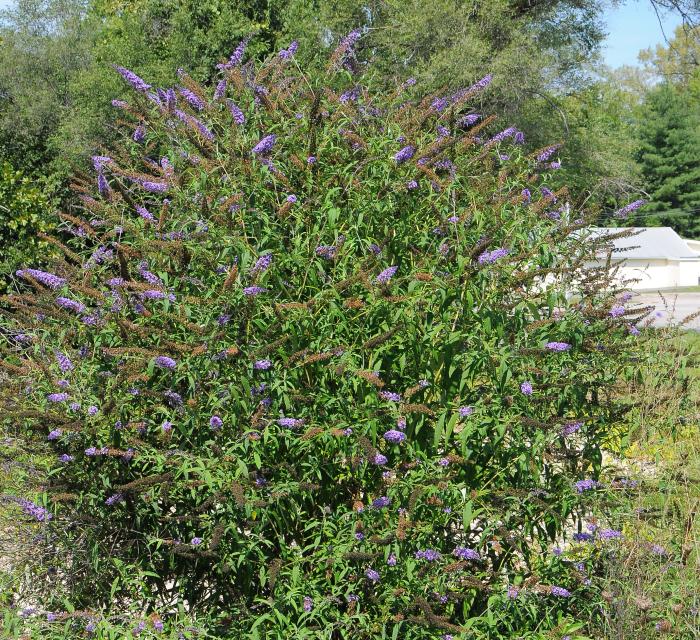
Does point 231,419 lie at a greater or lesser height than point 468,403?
greater

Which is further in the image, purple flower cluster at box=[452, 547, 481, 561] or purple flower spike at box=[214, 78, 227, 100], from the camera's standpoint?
purple flower spike at box=[214, 78, 227, 100]

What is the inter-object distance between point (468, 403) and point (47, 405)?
1712mm

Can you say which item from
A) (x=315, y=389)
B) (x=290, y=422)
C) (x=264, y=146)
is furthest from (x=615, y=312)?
(x=264, y=146)

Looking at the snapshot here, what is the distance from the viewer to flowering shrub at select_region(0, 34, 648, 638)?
349 centimetres

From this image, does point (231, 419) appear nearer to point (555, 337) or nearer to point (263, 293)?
point (263, 293)

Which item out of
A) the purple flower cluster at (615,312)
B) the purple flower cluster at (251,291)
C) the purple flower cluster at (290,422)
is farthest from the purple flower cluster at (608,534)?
the purple flower cluster at (251,291)

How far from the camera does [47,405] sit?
3.68 m

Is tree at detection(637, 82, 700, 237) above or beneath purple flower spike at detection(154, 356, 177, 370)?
beneath

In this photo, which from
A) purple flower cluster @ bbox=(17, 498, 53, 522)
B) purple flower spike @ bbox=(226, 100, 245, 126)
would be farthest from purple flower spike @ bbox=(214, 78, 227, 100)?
purple flower cluster @ bbox=(17, 498, 53, 522)

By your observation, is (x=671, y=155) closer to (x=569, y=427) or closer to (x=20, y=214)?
(x=20, y=214)

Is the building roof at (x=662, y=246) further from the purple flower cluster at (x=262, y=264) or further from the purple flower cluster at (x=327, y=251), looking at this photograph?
the purple flower cluster at (x=262, y=264)

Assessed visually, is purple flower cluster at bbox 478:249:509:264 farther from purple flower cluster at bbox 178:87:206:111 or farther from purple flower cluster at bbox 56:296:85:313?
purple flower cluster at bbox 56:296:85:313

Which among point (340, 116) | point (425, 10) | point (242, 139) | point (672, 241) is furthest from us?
point (672, 241)

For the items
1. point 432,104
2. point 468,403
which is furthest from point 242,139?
point 468,403
